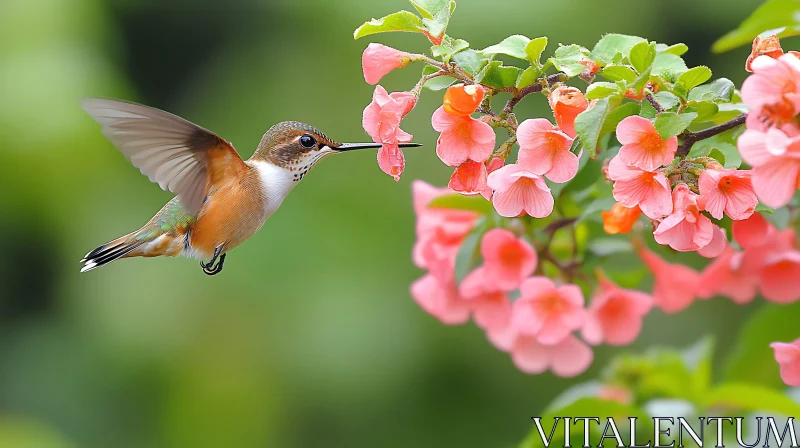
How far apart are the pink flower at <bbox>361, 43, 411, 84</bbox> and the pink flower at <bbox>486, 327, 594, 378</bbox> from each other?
43 cm

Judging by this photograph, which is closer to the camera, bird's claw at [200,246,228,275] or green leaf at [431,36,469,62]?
green leaf at [431,36,469,62]

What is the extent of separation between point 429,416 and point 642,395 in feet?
7.17

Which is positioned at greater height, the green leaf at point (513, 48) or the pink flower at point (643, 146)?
the green leaf at point (513, 48)

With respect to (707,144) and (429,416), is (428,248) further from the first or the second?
(429,416)

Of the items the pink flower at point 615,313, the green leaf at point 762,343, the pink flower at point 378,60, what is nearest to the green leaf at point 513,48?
the pink flower at point 378,60

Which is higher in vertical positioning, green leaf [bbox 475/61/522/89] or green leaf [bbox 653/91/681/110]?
green leaf [bbox 475/61/522/89]

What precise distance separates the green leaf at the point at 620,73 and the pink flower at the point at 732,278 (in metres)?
0.42

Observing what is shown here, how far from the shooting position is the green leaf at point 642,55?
26.9 inches

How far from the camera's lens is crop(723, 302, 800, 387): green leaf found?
1092 mm

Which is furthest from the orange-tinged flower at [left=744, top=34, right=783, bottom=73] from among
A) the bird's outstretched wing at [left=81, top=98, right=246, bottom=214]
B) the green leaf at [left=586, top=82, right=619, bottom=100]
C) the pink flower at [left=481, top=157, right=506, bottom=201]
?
the bird's outstretched wing at [left=81, top=98, right=246, bottom=214]

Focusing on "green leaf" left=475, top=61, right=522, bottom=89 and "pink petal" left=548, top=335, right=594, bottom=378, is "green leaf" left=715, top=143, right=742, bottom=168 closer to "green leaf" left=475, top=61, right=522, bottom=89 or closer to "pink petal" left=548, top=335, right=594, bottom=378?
"green leaf" left=475, top=61, right=522, bottom=89

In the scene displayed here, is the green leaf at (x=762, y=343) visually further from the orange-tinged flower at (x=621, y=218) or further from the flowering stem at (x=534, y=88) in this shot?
the flowering stem at (x=534, y=88)

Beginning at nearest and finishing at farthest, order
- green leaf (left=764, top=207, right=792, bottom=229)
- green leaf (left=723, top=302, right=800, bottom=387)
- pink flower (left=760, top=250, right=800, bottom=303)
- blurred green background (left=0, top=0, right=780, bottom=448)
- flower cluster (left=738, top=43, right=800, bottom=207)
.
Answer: flower cluster (left=738, top=43, right=800, bottom=207) < green leaf (left=764, top=207, right=792, bottom=229) < pink flower (left=760, top=250, right=800, bottom=303) < green leaf (left=723, top=302, right=800, bottom=387) < blurred green background (left=0, top=0, right=780, bottom=448)

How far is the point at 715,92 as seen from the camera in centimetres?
77
